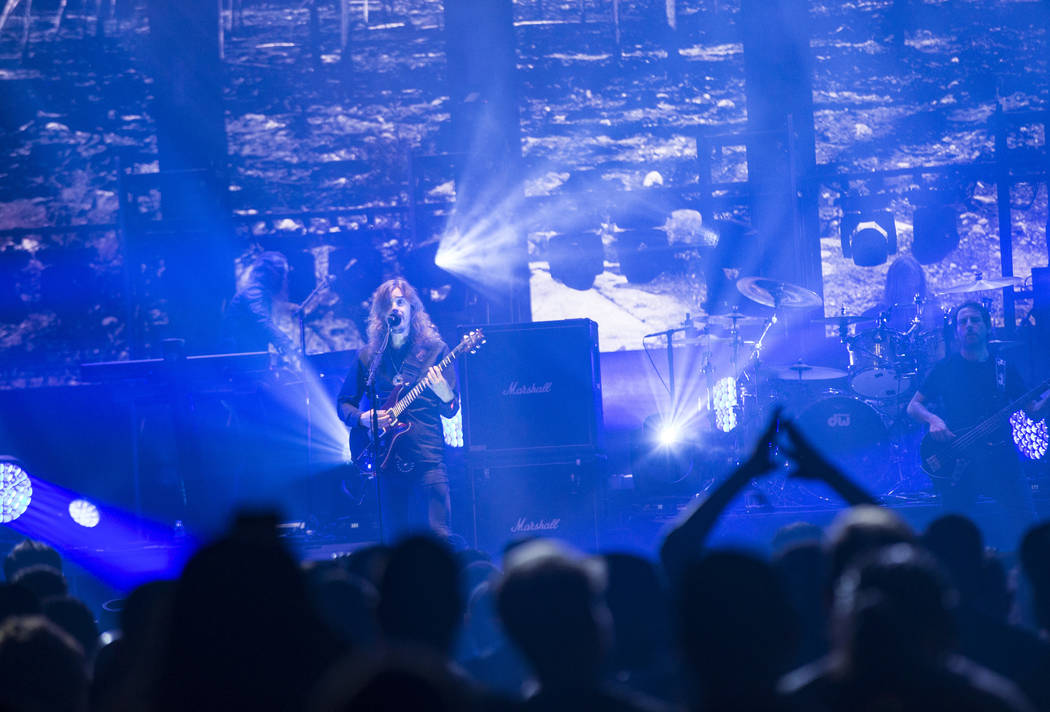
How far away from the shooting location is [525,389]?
773 centimetres

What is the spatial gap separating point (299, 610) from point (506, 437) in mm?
5482

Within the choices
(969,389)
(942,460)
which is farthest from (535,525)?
(969,389)

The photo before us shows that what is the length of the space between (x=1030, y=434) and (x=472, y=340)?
4.54 m

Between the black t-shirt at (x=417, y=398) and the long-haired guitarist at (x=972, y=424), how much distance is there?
3.25m

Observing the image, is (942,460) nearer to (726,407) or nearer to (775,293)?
(726,407)

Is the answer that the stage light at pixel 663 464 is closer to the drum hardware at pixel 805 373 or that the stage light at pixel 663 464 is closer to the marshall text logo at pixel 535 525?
the drum hardware at pixel 805 373

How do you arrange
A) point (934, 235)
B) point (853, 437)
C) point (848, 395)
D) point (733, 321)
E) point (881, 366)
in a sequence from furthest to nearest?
1. point (934, 235)
2. point (733, 321)
3. point (881, 366)
4. point (848, 395)
5. point (853, 437)

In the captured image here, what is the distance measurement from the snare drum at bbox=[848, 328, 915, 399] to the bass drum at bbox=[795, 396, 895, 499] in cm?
30

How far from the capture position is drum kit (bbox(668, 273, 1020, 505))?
8.91 m

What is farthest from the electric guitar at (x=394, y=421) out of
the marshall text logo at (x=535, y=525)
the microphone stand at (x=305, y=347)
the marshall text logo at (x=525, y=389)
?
the microphone stand at (x=305, y=347)

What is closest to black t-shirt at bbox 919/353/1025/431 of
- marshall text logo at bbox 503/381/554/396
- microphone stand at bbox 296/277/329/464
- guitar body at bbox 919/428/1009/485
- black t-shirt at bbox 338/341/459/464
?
guitar body at bbox 919/428/1009/485

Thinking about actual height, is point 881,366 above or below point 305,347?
below

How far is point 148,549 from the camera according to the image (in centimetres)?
788

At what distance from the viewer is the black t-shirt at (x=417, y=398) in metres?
7.12
